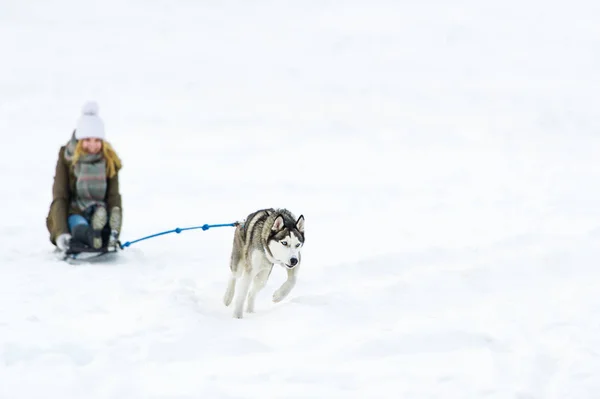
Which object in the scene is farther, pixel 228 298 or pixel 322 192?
pixel 322 192

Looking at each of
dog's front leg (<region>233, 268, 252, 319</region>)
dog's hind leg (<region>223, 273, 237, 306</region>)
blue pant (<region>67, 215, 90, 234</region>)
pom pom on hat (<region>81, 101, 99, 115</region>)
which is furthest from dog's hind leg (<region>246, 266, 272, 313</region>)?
pom pom on hat (<region>81, 101, 99, 115</region>)

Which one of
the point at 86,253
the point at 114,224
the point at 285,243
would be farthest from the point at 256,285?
the point at 86,253

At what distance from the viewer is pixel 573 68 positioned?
67.9 ft

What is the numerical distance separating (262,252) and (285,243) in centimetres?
33

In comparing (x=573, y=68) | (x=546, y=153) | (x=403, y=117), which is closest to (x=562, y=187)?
(x=546, y=153)

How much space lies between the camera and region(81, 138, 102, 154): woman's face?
725 cm

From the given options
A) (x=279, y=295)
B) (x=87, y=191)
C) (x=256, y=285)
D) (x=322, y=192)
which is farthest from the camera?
(x=322, y=192)

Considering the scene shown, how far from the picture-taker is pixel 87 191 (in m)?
7.43

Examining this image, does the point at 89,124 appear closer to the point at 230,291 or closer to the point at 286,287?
the point at 230,291

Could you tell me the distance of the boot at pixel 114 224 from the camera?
741 cm

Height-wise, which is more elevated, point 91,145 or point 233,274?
point 91,145

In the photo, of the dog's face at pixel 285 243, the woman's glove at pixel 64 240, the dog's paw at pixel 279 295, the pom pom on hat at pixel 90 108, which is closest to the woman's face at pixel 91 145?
the pom pom on hat at pixel 90 108

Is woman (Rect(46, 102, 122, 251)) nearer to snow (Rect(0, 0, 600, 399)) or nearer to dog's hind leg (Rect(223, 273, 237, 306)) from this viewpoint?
snow (Rect(0, 0, 600, 399))

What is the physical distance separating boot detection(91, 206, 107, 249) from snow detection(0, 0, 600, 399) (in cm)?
28
